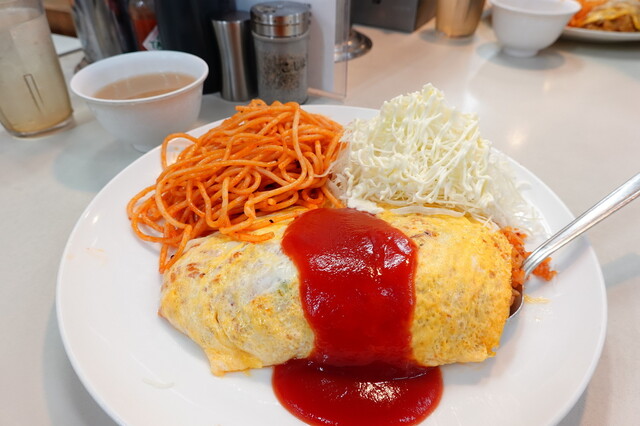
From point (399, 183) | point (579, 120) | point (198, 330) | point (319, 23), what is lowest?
point (579, 120)

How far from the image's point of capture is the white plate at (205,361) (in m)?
1.03

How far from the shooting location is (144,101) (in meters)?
1.85

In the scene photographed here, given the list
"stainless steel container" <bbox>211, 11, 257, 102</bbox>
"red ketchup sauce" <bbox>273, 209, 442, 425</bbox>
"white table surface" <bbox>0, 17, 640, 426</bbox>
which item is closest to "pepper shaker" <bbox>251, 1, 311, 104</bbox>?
"stainless steel container" <bbox>211, 11, 257, 102</bbox>

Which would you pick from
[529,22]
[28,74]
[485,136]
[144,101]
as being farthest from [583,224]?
[28,74]

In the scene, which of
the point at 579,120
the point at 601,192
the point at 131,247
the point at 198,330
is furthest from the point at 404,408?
the point at 579,120

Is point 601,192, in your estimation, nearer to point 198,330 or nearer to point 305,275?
point 305,275

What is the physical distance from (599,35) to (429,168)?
2657 mm

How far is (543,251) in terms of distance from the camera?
134cm

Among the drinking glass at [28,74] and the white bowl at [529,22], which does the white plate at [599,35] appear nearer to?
the white bowl at [529,22]

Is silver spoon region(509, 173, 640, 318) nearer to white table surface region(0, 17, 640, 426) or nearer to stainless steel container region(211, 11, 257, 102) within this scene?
white table surface region(0, 17, 640, 426)

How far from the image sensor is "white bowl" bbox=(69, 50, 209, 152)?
1873 mm

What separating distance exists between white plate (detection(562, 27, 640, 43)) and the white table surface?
82 millimetres

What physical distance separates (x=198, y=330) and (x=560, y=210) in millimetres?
1317

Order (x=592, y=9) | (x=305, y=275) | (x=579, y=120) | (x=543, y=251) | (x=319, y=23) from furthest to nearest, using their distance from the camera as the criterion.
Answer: (x=592, y=9) < (x=579, y=120) < (x=319, y=23) < (x=543, y=251) < (x=305, y=275)
